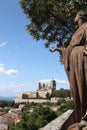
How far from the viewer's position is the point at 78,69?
5082mm

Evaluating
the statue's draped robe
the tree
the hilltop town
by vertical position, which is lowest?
the statue's draped robe

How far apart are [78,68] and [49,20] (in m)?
11.3

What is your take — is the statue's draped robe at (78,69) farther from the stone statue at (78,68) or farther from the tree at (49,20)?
the tree at (49,20)

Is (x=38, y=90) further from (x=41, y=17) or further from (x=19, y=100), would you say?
(x=41, y=17)

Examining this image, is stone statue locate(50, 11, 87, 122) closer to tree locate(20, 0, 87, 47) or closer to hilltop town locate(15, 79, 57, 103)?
tree locate(20, 0, 87, 47)

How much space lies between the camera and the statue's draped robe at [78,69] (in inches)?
198

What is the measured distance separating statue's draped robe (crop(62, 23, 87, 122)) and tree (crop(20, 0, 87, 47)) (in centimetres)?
927

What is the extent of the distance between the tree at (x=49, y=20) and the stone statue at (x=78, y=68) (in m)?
9.26

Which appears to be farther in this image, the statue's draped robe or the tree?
the tree

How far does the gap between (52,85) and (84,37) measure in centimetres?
14333

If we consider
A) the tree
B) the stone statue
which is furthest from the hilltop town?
the stone statue

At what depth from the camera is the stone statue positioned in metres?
5.04

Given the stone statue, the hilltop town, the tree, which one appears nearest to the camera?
the stone statue

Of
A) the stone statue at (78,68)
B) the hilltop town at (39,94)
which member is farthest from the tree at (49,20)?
the hilltop town at (39,94)
